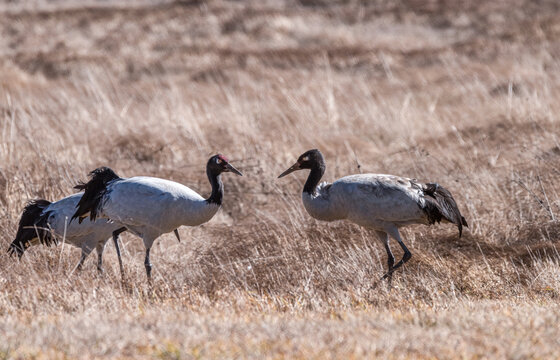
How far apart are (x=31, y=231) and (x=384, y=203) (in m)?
3.14

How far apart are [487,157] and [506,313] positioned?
517 centimetres

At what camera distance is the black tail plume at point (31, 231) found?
273 inches

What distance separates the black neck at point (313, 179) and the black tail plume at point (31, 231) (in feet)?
7.47

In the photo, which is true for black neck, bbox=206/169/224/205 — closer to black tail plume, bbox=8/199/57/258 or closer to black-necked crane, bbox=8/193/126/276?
black-necked crane, bbox=8/193/126/276

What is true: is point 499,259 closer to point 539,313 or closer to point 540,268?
point 540,268

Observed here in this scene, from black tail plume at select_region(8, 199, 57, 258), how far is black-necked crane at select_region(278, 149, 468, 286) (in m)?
2.35

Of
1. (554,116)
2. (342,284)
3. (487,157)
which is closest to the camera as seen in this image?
(342,284)

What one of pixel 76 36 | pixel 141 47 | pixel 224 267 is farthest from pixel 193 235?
pixel 76 36

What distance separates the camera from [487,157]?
9.80 m

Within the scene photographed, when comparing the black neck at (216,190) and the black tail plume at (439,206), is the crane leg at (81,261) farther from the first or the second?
the black tail plume at (439,206)

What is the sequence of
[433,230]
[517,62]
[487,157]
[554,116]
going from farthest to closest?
[517,62] < [554,116] < [487,157] < [433,230]

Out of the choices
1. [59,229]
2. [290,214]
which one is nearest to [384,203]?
[290,214]

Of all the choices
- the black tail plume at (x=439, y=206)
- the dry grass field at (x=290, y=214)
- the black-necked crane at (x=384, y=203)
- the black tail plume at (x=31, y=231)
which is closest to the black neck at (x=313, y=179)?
the black-necked crane at (x=384, y=203)

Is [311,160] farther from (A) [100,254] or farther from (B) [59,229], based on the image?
(B) [59,229]
